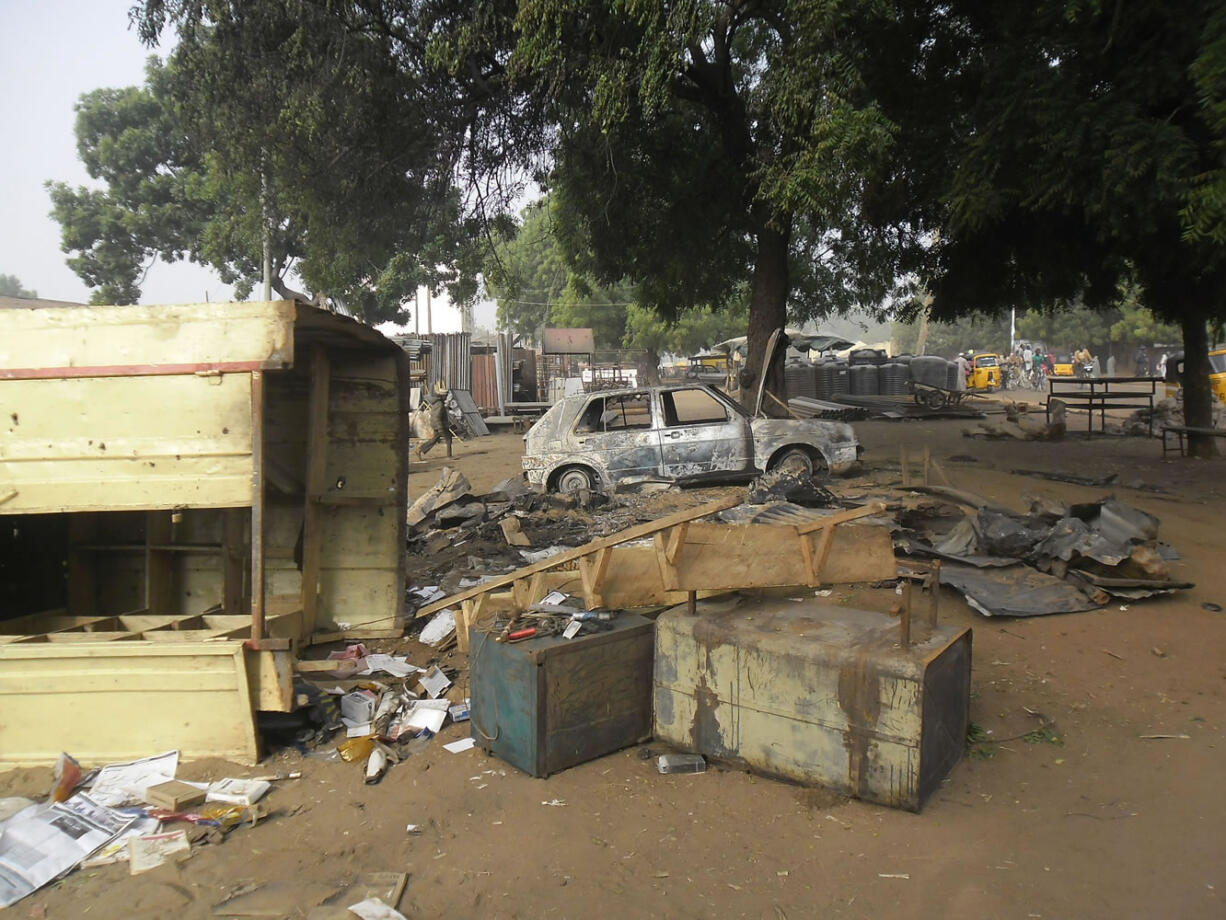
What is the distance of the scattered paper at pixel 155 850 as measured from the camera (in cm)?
319

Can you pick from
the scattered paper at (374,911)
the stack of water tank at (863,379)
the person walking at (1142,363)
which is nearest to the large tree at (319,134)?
the scattered paper at (374,911)

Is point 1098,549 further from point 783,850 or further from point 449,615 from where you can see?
point 449,615

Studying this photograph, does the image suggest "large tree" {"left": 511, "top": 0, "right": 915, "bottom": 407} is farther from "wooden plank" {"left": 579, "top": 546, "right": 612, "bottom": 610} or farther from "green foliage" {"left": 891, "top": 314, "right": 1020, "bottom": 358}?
"green foliage" {"left": 891, "top": 314, "right": 1020, "bottom": 358}

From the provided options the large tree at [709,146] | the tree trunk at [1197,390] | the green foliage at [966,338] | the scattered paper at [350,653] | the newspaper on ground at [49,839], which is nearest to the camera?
the newspaper on ground at [49,839]

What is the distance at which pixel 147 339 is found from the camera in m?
4.10

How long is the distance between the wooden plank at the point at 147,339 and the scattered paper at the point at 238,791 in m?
1.95

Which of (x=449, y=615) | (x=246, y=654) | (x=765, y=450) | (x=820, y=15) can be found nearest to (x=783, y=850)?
(x=246, y=654)

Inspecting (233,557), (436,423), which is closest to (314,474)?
(233,557)

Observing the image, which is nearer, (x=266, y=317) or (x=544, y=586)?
(x=266, y=317)

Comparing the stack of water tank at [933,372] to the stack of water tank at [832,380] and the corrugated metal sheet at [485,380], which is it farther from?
the corrugated metal sheet at [485,380]

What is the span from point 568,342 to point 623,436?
22.8 m

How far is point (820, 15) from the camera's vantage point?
8.05 m

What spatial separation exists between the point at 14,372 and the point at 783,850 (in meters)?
4.20

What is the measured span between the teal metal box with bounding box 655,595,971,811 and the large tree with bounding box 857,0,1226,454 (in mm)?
5682
